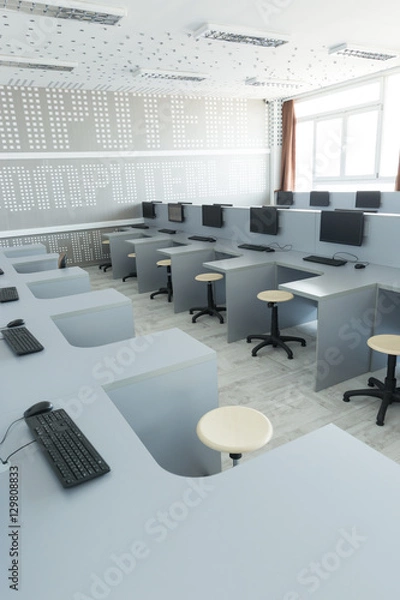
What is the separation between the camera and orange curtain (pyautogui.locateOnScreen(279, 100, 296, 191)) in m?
9.41

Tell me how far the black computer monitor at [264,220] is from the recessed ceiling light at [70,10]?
7.71ft

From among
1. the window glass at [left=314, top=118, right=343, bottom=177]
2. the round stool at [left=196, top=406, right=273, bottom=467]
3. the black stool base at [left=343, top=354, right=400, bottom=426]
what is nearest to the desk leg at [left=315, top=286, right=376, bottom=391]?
the black stool base at [left=343, top=354, right=400, bottom=426]

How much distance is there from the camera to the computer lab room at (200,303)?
38.5 inches

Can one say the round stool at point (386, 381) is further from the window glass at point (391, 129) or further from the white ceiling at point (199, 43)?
the window glass at point (391, 129)

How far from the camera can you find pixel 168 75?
254 inches

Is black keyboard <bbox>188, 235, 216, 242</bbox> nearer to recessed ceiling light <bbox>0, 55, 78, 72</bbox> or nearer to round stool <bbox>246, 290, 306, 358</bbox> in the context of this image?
round stool <bbox>246, 290, 306, 358</bbox>

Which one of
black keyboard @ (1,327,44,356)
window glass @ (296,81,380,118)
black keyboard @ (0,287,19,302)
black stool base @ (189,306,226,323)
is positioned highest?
window glass @ (296,81,380,118)

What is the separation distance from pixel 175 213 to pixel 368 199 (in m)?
3.21

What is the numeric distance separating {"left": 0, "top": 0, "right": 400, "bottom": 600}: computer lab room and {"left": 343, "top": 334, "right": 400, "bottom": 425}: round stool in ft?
0.06

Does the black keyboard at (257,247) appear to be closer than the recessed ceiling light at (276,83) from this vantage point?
Yes

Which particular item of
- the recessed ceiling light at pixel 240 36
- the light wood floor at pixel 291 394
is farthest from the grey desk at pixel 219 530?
the recessed ceiling light at pixel 240 36

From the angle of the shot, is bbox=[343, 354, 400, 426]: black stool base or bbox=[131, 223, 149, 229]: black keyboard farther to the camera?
bbox=[131, 223, 149, 229]: black keyboard

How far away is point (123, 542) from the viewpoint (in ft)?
3.22

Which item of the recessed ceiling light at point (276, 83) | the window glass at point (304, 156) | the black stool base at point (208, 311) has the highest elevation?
the recessed ceiling light at point (276, 83)
